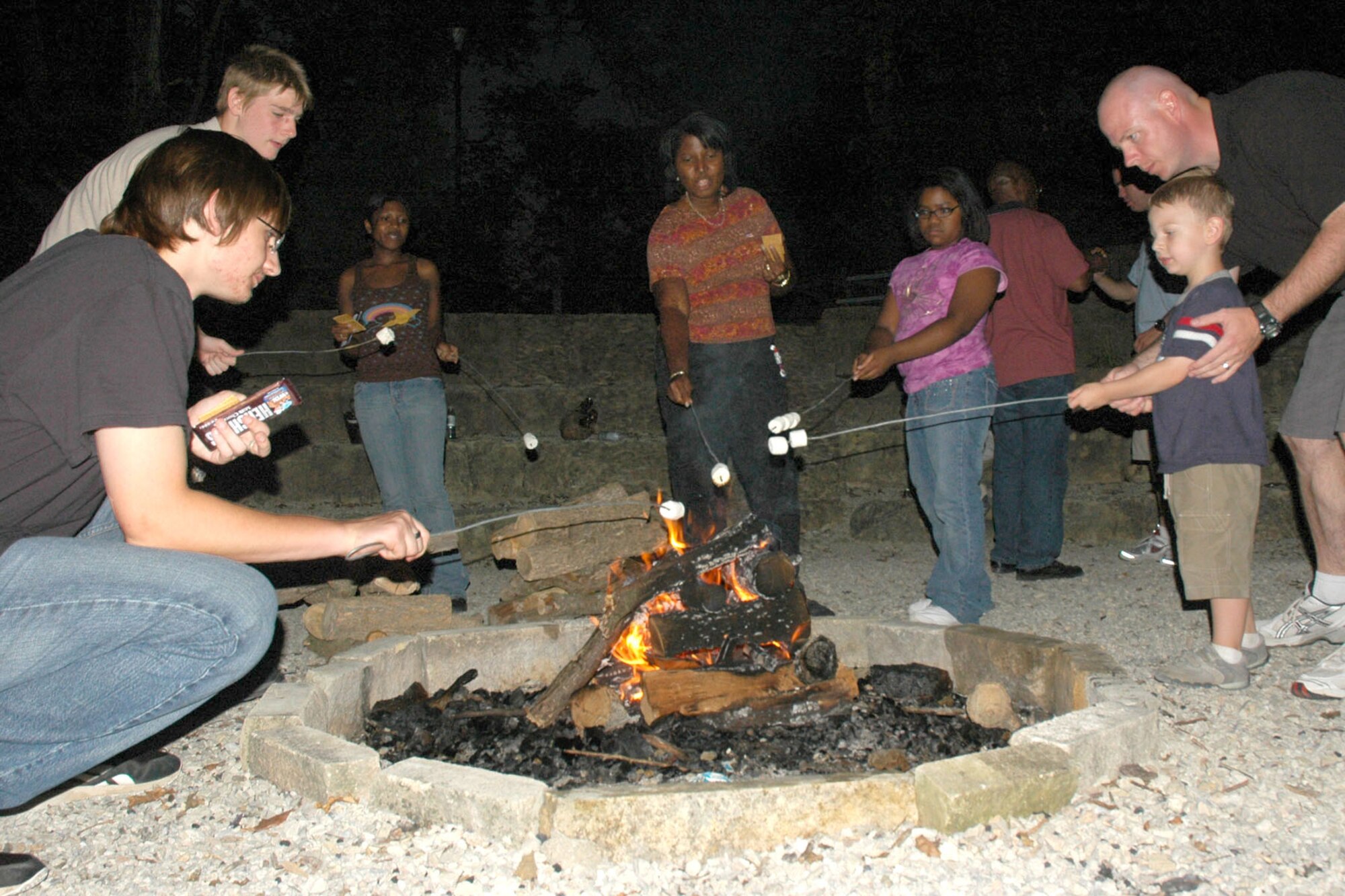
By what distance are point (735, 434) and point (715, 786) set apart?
223 cm

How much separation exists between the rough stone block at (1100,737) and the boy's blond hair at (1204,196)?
5.88 ft

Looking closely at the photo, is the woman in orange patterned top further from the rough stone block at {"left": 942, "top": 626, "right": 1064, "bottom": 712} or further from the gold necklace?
the rough stone block at {"left": 942, "top": 626, "right": 1064, "bottom": 712}

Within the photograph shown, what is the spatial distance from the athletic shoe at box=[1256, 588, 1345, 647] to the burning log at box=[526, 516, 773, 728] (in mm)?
2189

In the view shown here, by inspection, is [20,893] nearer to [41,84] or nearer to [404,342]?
[404,342]

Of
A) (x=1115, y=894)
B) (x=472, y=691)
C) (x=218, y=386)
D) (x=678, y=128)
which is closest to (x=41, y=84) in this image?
(x=218, y=386)

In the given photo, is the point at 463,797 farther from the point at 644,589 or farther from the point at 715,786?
the point at 644,589

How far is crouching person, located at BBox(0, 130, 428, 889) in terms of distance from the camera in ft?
6.48

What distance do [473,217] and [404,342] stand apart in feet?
31.6

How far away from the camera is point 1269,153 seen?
3.26 m

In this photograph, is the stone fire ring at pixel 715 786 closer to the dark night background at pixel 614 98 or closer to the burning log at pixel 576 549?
the burning log at pixel 576 549

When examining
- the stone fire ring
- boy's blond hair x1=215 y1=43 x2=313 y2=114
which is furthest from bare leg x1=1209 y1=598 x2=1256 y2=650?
boy's blond hair x1=215 y1=43 x2=313 y2=114

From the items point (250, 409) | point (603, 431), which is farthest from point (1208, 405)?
point (603, 431)

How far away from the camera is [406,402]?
4812 millimetres

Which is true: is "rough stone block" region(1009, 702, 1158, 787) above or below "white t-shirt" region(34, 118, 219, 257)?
below
